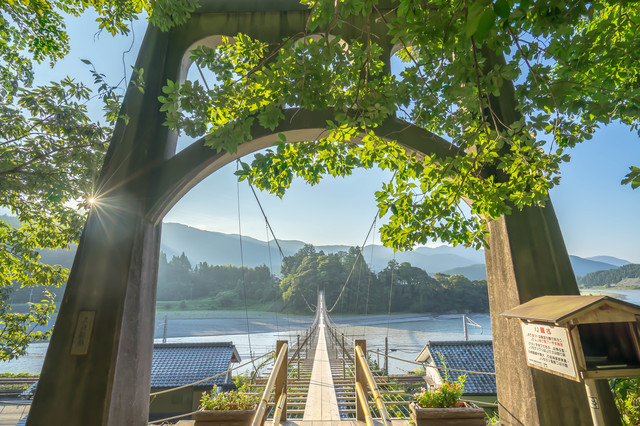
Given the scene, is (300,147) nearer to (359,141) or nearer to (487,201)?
(359,141)

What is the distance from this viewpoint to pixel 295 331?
31.4 metres

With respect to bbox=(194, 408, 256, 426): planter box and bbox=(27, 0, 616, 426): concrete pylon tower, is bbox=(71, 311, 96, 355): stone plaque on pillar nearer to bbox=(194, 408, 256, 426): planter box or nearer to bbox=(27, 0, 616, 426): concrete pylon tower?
bbox=(27, 0, 616, 426): concrete pylon tower

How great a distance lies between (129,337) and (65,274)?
234cm

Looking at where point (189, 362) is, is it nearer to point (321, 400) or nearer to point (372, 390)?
point (321, 400)

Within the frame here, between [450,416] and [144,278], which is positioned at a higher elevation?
[144,278]

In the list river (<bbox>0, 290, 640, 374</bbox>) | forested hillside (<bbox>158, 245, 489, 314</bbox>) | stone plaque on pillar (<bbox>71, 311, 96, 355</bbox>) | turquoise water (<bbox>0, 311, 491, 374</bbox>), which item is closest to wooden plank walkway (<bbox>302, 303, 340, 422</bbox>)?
stone plaque on pillar (<bbox>71, 311, 96, 355</bbox>)

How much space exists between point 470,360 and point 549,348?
8347 mm

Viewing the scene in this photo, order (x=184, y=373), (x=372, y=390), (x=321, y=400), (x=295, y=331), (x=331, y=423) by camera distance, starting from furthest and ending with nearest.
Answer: (x=295, y=331), (x=184, y=373), (x=321, y=400), (x=331, y=423), (x=372, y=390)

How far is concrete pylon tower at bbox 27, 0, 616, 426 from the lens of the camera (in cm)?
153

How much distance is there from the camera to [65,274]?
10.7ft

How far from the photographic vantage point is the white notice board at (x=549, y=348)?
1.14 metres

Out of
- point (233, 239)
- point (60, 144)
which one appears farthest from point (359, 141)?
point (233, 239)

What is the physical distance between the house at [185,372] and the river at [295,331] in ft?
37.3

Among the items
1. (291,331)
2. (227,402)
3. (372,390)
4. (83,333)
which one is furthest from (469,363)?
(291,331)
